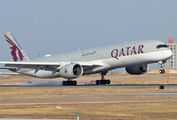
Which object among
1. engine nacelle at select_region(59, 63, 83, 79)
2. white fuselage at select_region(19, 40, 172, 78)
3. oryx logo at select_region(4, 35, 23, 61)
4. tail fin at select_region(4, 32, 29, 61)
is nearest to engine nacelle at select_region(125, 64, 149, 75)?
white fuselage at select_region(19, 40, 172, 78)

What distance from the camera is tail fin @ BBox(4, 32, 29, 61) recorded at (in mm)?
65750

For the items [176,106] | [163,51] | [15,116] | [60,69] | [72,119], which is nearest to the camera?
[72,119]

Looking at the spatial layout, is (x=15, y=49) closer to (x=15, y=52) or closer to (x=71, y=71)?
(x=15, y=52)

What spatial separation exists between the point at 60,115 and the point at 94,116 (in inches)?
84.9

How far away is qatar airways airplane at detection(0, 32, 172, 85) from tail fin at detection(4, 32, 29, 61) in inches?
222

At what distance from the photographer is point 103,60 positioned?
53.2 metres

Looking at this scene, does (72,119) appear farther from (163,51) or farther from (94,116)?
(163,51)

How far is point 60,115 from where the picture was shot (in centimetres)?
2080

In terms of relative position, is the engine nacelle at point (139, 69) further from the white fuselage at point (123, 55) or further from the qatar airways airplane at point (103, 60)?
the white fuselage at point (123, 55)

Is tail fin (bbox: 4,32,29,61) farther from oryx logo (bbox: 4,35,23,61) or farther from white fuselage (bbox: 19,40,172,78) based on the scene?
white fuselage (bbox: 19,40,172,78)

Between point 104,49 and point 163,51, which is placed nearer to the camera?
point 163,51

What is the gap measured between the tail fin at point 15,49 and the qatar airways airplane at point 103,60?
563 centimetres

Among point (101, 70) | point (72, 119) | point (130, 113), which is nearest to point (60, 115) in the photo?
point (72, 119)

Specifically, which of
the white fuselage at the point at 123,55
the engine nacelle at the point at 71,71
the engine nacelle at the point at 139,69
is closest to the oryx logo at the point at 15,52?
the white fuselage at the point at 123,55
